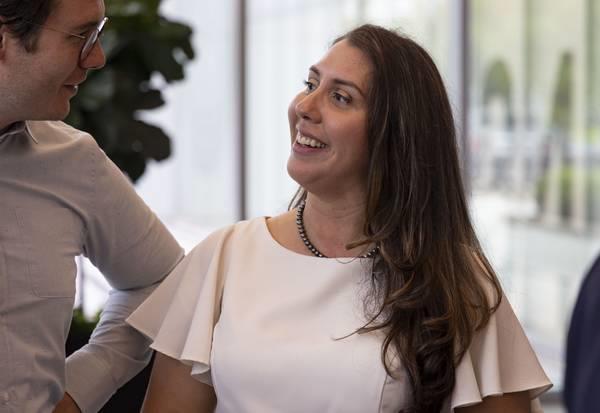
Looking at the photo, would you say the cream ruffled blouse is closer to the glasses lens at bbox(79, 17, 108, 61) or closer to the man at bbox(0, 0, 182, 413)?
the man at bbox(0, 0, 182, 413)

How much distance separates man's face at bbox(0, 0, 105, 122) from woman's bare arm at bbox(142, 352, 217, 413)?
64 cm

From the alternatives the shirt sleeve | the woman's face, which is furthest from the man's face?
the woman's face

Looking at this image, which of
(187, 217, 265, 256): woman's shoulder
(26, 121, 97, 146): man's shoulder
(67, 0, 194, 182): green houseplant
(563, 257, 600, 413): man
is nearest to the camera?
(563, 257, 600, 413): man

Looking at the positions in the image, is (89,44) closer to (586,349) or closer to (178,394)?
(178,394)

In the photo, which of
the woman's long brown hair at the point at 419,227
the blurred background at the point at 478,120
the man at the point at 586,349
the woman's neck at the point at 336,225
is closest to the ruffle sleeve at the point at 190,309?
the woman's neck at the point at 336,225

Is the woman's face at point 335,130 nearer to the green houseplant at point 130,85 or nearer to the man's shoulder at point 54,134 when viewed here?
the man's shoulder at point 54,134

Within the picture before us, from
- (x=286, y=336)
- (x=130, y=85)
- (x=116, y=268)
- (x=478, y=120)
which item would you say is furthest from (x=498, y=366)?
(x=478, y=120)

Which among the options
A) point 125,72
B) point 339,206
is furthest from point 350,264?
point 125,72

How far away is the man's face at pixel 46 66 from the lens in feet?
6.20

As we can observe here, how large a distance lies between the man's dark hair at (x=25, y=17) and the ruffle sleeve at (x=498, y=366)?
1.03m

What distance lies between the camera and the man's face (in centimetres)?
189

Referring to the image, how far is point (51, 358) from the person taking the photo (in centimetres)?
200

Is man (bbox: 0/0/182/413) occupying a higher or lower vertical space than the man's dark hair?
lower

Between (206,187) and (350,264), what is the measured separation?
351 cm
